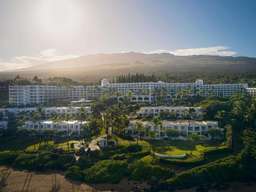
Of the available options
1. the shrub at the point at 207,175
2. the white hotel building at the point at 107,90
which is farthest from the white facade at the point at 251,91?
the shrub at the point at 207,175

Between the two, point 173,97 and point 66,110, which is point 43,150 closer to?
point 66,110

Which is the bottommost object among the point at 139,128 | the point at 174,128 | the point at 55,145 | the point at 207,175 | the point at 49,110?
the point at 207,175

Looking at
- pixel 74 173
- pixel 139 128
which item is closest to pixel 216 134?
pixel 139 128

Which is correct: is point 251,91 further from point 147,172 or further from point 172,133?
point 147,172

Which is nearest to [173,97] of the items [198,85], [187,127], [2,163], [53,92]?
[198,85]

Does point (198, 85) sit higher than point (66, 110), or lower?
higher

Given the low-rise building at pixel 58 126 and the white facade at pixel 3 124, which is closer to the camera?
the low-rise building at pixel 58 126

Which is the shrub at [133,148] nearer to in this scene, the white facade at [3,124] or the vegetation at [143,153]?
the vegetation at [143,153]
